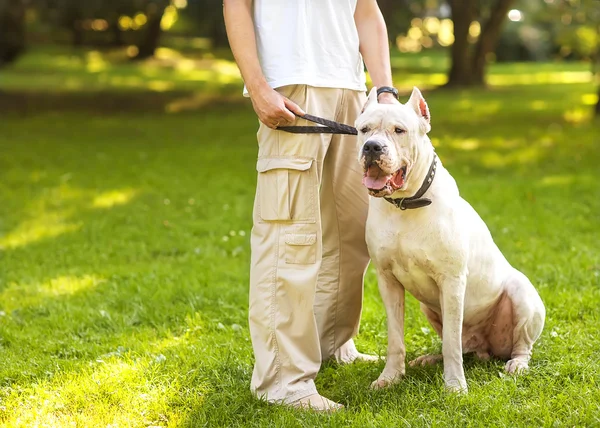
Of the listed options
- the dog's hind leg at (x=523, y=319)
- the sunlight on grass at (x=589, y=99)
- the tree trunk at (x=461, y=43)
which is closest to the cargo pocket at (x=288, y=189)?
the dog's hind leg at (x=523, y=319)

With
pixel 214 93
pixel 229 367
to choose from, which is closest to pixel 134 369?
pixel 229 367

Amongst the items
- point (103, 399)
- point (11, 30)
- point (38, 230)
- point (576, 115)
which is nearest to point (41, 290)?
point (38, 230)

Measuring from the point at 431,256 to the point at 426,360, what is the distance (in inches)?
31.6

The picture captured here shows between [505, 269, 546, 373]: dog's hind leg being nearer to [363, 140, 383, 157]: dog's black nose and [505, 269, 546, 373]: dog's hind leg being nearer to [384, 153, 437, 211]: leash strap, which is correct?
[384, 153, 437, 211]: leash strap

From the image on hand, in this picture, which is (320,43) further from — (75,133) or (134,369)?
(75,133)

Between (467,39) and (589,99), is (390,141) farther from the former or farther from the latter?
(467,39)

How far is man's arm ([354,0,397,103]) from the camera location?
4145 millimetres

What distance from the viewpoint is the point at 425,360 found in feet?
14.1

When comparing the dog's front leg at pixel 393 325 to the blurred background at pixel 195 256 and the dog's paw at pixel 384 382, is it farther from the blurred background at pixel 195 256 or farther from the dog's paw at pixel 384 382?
the blurred background at pixel 195 256

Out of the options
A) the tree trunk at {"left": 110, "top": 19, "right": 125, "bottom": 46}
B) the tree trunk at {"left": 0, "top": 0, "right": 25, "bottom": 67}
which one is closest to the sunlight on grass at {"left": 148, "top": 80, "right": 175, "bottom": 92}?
the tree trunk at {"left": 0, "top": 0, "right": 25, "bottom": 67}

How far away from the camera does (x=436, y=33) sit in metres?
48.9

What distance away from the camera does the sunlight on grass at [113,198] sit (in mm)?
8781

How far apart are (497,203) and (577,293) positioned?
10.0 ft

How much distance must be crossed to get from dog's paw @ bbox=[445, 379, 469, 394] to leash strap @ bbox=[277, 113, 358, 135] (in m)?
1.31
